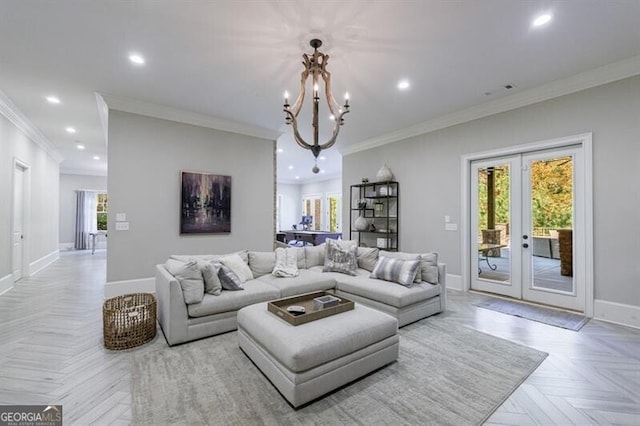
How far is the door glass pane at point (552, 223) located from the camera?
12.8 ft

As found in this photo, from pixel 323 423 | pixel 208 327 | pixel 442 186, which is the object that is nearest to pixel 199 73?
pixel 208 327

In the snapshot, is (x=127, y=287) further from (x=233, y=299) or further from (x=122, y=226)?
(x=233, y=299)

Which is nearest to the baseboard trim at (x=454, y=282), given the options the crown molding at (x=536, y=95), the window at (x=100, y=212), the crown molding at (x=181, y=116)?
the crown molding at (x=536, y=95)

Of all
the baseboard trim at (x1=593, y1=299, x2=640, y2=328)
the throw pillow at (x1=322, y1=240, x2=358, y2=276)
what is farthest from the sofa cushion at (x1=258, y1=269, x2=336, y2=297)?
the baseboard trim at (x1=593, y1=299, x2=640, y2=328)

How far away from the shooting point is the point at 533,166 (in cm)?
417

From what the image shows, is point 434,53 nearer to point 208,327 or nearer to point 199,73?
point 199,73

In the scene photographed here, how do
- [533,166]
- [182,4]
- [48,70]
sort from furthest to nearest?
[533,166] → [48,70] → [182,4]

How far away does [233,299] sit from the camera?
3.11 meters

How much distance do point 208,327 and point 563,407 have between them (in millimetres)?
3034

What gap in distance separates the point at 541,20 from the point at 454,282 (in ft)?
12.6

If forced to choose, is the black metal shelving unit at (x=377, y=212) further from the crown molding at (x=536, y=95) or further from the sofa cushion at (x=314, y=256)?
the sofa cushion at (x=314, y=256)

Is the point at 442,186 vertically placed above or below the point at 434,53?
below

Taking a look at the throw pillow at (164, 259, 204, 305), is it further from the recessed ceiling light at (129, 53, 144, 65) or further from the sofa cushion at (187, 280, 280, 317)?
the recessed ceiling light at (129, 53, 144, 65)

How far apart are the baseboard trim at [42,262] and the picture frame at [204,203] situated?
13.5ft
